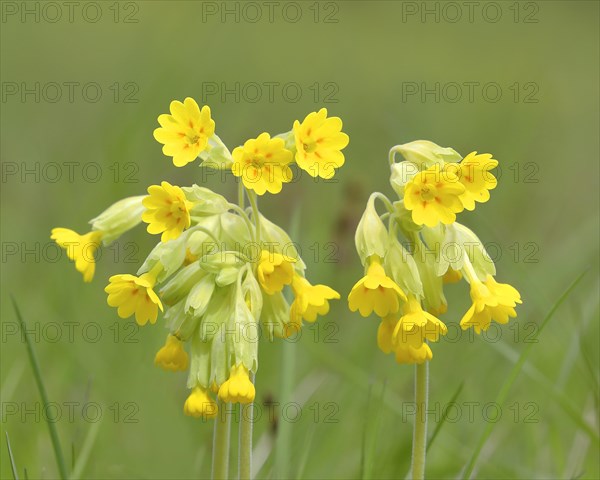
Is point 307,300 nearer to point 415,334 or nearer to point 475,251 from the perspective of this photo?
point 415,334

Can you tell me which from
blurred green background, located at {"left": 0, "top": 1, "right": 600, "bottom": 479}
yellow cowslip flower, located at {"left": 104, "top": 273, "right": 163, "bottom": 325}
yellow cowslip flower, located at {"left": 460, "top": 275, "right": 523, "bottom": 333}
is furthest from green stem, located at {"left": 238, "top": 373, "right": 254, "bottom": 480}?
yellow cowslip flower, located at {"left": 460, "top": 275, "right": 523, "bottom": 333}

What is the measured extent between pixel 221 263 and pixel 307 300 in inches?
8.9

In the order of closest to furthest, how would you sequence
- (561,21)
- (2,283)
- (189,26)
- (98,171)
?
1. (2,283)
2. (98,171)
3. (189,26)
4. (561,21)

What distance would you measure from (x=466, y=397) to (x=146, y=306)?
149 cm

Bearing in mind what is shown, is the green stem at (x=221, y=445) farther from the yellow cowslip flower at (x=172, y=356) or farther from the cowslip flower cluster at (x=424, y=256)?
the cowslip flower cluster at (x=424, y=256)

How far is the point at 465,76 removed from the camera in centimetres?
952

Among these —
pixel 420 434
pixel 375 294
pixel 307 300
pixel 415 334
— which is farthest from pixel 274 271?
pixel 420 434

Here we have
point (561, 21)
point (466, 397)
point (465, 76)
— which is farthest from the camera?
point (561, 21)

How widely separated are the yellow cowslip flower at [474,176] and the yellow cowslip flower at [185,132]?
22.6 inches

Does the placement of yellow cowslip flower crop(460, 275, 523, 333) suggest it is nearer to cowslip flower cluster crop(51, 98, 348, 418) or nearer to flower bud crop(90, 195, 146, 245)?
cowslip flower cluster crop(51, 98, 348, 418)

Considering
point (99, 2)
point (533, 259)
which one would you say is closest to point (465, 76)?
point (99, 2)

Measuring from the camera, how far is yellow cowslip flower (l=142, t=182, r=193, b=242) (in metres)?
2.23

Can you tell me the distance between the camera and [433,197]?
218 centimetres

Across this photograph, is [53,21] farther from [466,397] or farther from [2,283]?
[466,397]
